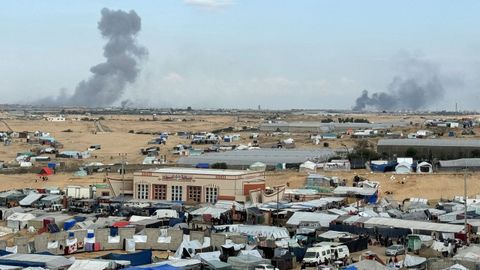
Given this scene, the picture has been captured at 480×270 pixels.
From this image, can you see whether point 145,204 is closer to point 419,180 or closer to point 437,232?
point 437,232

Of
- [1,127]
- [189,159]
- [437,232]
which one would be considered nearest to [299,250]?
[437,232]

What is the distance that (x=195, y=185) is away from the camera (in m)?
29.2

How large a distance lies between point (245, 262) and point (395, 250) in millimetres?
4889

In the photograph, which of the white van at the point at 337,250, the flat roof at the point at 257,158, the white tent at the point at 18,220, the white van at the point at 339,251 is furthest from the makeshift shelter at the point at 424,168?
the white tent at the point at 18,220

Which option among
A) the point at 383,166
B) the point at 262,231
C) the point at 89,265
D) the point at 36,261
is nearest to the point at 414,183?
the point at 383,166

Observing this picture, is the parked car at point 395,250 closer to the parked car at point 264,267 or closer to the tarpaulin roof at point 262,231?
the tarpaulin roof at point 262,231

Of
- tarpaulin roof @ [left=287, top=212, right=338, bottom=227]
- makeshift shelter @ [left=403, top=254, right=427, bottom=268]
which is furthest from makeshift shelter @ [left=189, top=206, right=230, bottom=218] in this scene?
makeshift shelter @ [left=403, top=254, right=427, bottom=268]

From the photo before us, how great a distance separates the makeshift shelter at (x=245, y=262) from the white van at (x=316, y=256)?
1.47 metres

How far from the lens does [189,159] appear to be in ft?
137

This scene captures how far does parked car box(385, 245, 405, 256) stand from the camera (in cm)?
1914

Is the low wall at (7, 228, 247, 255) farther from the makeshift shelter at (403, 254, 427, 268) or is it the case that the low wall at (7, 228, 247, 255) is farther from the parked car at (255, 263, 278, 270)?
the makeshift shelter at (403, 254, 427, 268)

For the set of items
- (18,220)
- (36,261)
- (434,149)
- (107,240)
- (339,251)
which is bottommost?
(18,220)

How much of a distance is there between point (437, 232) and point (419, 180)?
13.7 meters

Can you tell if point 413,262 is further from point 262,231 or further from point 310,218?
point 310,218
